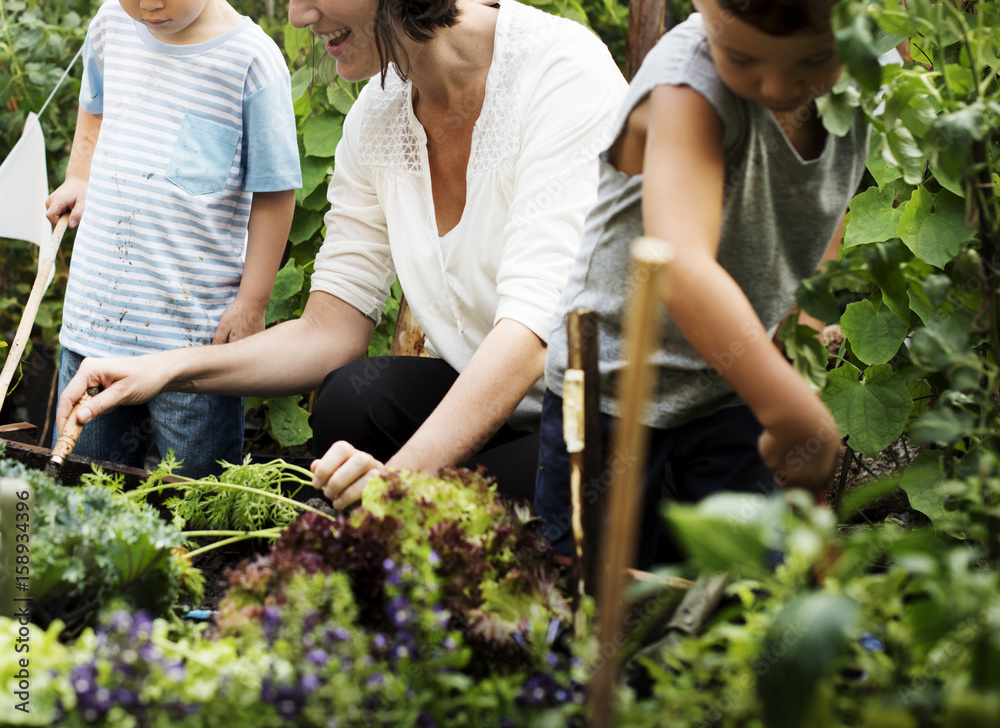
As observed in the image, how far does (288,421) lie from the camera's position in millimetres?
2088

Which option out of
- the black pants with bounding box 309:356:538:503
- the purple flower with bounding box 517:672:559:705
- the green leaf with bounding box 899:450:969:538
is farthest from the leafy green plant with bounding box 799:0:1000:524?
the black pants with bounding box 309:356:538:503

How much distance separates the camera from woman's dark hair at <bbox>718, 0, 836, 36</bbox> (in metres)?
0.64

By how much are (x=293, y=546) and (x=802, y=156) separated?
65 cm

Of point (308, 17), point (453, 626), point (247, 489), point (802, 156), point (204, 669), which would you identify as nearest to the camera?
point (204, 669)

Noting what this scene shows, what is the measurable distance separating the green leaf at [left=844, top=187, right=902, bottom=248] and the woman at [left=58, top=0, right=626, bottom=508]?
50 centimetres

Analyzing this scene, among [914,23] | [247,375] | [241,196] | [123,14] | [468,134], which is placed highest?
[914,23]

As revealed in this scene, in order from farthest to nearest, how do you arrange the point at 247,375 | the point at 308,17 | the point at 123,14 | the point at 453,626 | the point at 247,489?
the point at 123,14 → the point at 247,375 → the point at 308,17 → the point at 247,489 → the point at 453,626

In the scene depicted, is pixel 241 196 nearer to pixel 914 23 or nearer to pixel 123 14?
pixel 123 14

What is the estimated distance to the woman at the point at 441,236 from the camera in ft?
3.93

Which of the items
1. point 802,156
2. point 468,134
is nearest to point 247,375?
point 468,134

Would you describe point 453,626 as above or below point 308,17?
below

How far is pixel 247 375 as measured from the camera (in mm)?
1398

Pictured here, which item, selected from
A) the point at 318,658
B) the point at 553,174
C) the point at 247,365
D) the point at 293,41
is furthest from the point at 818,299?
the point at 293,41

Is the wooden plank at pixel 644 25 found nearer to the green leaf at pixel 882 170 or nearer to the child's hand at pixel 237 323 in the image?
the green leaf at pixel 882 170
